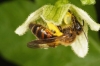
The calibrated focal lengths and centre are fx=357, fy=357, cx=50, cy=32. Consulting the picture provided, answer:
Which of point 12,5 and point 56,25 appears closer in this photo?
point 56,25

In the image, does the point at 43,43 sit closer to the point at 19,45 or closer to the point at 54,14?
the point at 54,14

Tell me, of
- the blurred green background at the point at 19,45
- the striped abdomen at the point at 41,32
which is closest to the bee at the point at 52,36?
the striped abdomen at the point at 41,32

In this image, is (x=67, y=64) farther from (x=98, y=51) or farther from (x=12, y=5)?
(x=12, y=5)

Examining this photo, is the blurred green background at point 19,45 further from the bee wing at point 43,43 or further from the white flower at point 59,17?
the bee wing at point 43,43


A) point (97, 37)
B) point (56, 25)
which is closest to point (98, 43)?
point (97, 37)

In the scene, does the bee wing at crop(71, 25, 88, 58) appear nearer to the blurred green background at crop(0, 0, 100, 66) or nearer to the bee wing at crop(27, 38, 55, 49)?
the bee wing at crop(27, 38, 55, 49)

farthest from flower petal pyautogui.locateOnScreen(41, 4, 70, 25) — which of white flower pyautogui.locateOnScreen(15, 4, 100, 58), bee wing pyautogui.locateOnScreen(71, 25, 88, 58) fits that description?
bee wing pyautogui.locateOnScreen(71, 25, 88, 58)
